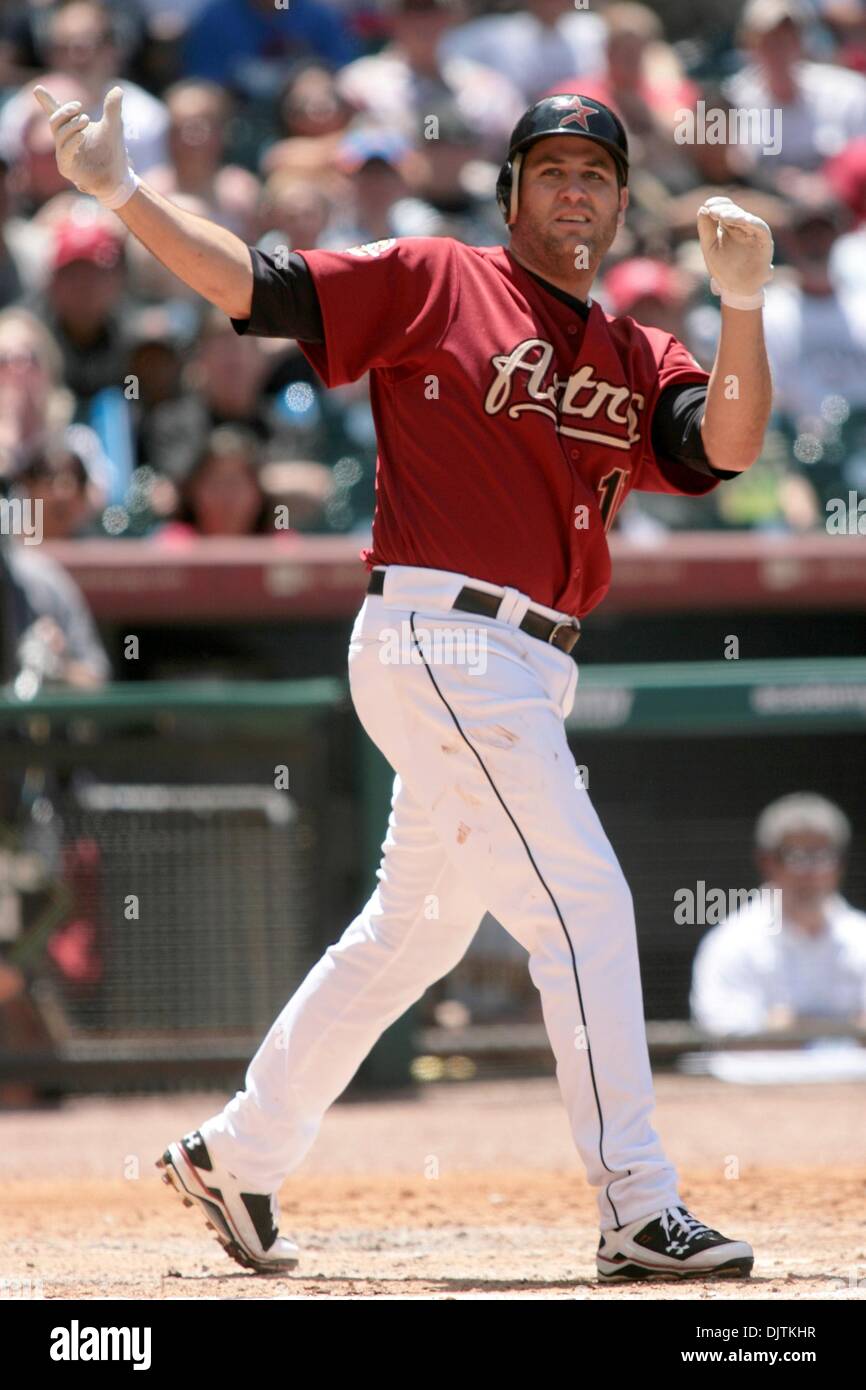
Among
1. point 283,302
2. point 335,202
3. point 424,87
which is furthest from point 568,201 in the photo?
point 424,87

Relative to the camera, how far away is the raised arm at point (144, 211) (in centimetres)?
300

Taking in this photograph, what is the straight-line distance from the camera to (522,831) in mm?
3146

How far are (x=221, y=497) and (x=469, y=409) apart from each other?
3.61 m

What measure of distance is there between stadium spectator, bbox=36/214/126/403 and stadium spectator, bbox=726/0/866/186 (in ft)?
10.9

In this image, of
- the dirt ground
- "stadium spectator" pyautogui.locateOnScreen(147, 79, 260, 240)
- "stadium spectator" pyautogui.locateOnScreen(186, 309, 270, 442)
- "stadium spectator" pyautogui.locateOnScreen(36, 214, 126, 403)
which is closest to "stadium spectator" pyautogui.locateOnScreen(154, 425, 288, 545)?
"stadium spectator" pyautogui.locateOnScreen(186, 309, 270, 442)

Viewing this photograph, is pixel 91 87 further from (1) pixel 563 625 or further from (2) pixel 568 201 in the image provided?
(1) pixel 563 625

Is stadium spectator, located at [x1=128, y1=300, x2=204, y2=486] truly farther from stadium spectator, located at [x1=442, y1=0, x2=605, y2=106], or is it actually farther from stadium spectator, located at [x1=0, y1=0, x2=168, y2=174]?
stadium spectator, located at [x1=442, y1=0, x2=605, y2=106]

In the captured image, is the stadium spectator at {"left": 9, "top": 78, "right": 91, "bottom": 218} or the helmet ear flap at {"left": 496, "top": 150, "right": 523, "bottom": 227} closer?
the helmet ear flap at {"left": 496, "top": 150, "right": 523, "bottom": 227}

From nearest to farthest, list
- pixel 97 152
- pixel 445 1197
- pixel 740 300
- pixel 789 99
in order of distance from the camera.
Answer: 1. pixel 97 152
2. pixel 740 300
3. pixel 445 1197
4. pixel 789 99

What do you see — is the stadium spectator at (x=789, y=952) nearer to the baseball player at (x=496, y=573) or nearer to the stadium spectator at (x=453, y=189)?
the baseball player at (x=496, y=573)

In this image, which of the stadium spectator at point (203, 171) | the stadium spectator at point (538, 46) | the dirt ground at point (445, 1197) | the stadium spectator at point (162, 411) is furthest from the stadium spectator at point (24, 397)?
the stadium spectator at point (538, 46)

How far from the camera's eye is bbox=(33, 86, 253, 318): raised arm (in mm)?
3002
